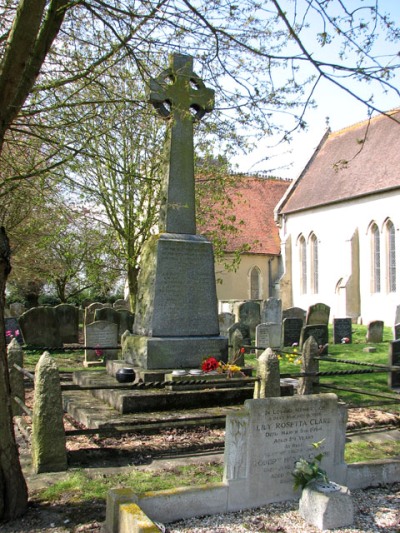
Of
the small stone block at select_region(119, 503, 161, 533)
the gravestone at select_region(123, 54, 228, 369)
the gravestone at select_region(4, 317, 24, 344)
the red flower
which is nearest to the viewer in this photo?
the small stone block at select_region(119, 503, 161, 533)

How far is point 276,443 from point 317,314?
15.9 metres

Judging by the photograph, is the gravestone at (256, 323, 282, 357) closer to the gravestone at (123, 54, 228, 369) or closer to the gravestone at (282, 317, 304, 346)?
the gravestone at (282, 317, 304, 346)

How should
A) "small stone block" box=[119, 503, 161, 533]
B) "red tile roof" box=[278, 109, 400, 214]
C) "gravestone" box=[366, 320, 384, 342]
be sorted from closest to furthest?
"small stone block" box=[119, 503, 161, 533]
"gravestone" box=[366, 320, 384, 342]
"red tile roof" box=[278, 109, 400, 214]

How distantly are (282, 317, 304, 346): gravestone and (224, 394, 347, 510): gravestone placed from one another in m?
11.7

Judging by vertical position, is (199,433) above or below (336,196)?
below

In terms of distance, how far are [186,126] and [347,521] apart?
6.74m

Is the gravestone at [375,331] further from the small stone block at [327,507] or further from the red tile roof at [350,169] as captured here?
the small stone block at [327,507]

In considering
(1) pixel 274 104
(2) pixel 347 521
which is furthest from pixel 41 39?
(2) pixel 347 521

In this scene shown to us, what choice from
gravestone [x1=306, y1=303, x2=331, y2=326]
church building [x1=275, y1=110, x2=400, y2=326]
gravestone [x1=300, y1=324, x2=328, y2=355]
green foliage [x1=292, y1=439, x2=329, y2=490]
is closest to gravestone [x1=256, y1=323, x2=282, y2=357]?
gravestone [x1=300, y1=324, x2=328, y2=355]

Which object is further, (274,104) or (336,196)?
(336,196)

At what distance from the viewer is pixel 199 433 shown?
7000mm

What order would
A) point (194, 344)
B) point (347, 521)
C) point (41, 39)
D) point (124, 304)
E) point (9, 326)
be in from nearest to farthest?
point (347, 521) < point (41, 39) < point (194, 344) < point (9, 326) < point (124, 304)

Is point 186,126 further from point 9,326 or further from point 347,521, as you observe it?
point 9,326

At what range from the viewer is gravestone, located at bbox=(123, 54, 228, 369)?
8484mm
